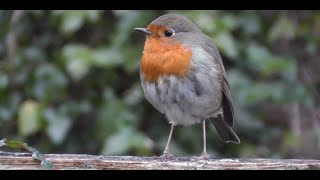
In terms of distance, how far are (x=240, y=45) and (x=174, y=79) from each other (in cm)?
172

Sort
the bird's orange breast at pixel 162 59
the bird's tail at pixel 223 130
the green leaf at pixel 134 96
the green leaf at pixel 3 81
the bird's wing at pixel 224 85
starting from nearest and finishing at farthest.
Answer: the bird's orange breast at pixel 162 59
the bird's wing at pixel 224 85
the bird's tail at pixel 223 130
the green leaf at pixel 134 96
the green leaf at pixel 3 81

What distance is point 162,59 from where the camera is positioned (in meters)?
3.15

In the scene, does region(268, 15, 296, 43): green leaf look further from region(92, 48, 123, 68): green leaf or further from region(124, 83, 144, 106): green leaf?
region(92, 48, 123, 68): green leaf

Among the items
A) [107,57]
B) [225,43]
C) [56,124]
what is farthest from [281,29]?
[56,124]

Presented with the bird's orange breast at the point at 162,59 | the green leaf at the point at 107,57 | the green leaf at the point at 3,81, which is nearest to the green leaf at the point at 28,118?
the green leaf at the point at 3,81

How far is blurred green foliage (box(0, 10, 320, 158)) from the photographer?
4.36m

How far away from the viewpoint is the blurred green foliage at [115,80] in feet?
14.3

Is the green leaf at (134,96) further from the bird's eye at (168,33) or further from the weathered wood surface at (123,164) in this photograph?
the weathered wood surface at (123,164)

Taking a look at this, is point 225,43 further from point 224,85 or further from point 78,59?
point 78,59

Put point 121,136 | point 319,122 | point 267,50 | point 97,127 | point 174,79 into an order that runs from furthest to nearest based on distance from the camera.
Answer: point 319,122
point 267,50
point 97,127
point 121,136
point 174,79

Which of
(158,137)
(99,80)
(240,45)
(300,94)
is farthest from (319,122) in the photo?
(99,80)
